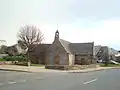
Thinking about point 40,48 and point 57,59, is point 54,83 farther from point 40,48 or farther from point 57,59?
point 40,48

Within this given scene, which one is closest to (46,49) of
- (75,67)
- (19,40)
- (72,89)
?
(19,40)

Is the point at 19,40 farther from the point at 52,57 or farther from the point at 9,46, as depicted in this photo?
the point at 9,46

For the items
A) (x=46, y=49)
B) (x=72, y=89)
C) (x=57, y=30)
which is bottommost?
(x=72, y=89)

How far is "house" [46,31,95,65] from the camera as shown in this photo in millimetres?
81625

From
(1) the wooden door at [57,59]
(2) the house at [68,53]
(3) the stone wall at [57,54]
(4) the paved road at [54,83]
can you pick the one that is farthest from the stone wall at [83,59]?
(4) the paved road at [54,83]

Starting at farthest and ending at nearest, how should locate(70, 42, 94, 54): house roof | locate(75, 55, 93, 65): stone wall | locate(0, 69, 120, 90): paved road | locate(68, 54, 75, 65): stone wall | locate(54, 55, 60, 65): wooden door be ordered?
locate(70, 42, 94, 54): house roof
locate(75, 55, 93, 65): stone wall
locate(68, 54, 75, 65): stone wall
locate(54, 55, 60, 65): wooden door
locate(0, 69, 120, 90): paved road

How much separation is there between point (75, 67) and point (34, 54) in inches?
1483

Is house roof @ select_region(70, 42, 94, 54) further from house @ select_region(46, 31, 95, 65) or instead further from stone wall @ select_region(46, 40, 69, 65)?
stone wall @ select_region(46, 40, 69, 65)

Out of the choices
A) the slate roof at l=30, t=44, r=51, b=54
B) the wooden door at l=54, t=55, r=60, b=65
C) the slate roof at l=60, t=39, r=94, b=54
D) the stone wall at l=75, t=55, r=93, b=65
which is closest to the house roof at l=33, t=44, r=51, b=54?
the slate roof at l=30, t=44, r=51, b=54

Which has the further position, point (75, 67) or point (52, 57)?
point (52, 57)

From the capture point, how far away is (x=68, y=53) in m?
81.8

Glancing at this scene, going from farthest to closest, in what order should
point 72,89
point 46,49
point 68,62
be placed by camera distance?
point 46,49, point 68,62, point 72,89

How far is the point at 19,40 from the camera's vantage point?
92.1 metres

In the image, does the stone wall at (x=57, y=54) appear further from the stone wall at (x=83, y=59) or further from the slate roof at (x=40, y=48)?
the stone wall at (x=83, y=59)
